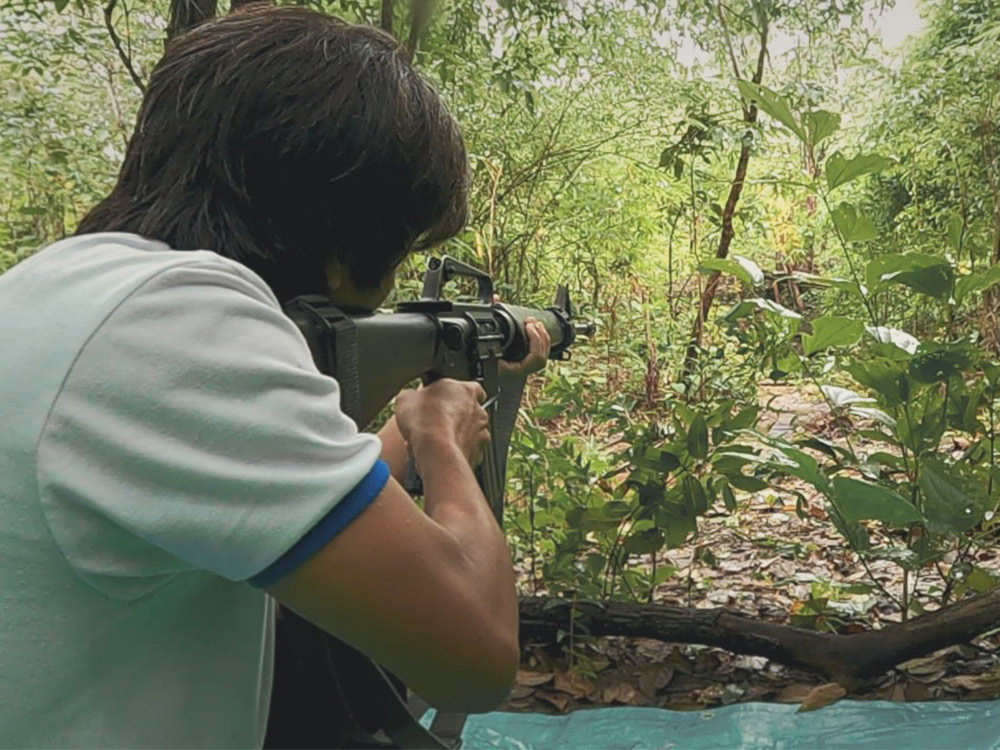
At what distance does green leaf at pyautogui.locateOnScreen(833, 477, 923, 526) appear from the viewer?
49.1 inches

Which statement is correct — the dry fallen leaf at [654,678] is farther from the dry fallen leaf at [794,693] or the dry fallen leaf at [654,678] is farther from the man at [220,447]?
the man at [220,447]

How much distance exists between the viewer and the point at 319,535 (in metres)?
0.42

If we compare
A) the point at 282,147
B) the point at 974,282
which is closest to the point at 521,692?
the point at 974,282

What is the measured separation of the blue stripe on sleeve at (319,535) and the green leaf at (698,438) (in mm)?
1140

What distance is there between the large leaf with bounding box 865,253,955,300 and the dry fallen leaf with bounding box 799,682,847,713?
0.64 meters

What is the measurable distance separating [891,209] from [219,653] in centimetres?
284

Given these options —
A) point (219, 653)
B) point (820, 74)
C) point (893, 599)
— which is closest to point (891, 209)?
point (820, 74)

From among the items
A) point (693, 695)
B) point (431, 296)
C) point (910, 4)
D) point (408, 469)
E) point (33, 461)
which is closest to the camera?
point (33, 461)

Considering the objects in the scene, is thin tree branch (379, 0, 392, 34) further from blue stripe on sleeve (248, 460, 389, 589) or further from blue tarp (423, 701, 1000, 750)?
blue stripe on sleeve (248, 460, 389, 589)

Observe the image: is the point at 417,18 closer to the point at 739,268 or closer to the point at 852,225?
the point at 739,268

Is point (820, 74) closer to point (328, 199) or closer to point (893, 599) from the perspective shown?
point (893, 599)

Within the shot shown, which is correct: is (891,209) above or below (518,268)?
above

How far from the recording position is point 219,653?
1.75ft

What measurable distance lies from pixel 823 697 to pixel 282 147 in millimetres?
1240
